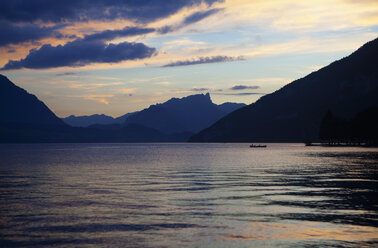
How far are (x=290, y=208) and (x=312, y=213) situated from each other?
336 cm

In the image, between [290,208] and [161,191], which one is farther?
[161,191]

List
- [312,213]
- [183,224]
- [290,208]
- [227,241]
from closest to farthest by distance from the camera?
[227,241], [183,224], [312,213], [290,208]

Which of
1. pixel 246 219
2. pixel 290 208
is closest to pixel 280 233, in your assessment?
pixel 246 219

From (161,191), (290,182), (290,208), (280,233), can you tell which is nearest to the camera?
(280,233)

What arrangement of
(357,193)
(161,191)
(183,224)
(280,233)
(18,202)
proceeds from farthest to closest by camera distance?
(161,191), (357,193), (18,202), (183,224), (280,233)

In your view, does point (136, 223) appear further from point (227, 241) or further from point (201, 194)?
point (201, 194)

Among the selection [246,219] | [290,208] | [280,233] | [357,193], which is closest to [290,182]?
[357,193]

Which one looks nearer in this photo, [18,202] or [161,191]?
[18,202]

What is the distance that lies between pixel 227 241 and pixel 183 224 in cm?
677

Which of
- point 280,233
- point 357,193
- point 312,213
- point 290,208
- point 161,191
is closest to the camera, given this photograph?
point 280,233

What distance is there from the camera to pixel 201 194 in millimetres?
56250

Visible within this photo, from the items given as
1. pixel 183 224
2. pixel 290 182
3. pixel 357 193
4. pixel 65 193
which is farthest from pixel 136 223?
pixel 290 182

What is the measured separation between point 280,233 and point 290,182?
39.9 metres

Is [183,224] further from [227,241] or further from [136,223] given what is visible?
[227,241]
